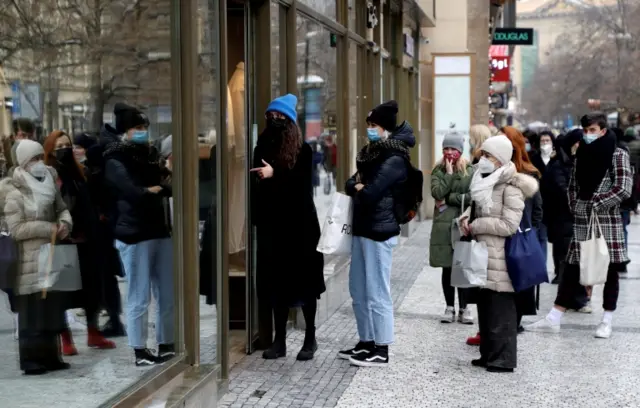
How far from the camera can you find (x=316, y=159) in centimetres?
1009

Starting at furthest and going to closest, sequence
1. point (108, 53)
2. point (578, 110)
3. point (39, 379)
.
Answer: point (578, 110) → point (108, 53) → point (39, 379)

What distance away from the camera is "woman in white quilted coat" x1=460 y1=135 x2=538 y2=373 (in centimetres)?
763

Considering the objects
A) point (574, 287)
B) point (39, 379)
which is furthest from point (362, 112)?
point (39, 379)

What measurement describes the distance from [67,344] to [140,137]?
1309mm

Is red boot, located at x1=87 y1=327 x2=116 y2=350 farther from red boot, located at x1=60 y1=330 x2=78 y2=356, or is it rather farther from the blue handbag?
the blue handbag

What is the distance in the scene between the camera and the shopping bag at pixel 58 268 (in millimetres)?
4371

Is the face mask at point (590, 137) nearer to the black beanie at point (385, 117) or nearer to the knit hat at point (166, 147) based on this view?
the black beanie at point (385, 117)

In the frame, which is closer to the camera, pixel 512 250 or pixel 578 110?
pixel 512 250

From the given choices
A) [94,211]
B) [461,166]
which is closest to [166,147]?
[94,211]

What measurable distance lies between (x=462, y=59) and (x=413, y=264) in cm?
790

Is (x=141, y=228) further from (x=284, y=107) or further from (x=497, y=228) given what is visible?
(x=497, y=228)

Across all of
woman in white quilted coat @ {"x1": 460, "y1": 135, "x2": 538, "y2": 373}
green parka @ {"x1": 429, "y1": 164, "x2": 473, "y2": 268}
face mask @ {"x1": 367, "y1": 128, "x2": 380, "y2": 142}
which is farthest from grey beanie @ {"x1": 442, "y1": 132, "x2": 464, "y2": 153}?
face mask @ {"x1": 367, "y1": 128, "x2": 380, "y2": 142}

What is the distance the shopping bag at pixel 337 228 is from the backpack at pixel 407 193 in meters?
0.33

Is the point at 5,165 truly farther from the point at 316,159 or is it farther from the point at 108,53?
the point at 316,159
